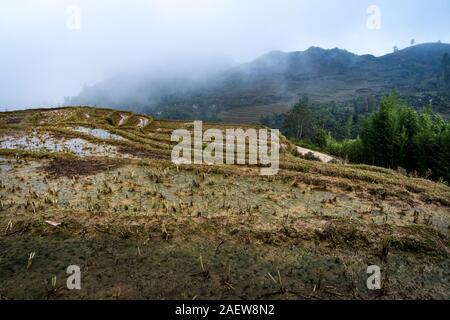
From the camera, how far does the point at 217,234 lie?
8.19m

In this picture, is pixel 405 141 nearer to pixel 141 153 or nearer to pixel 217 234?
pixel 141 153

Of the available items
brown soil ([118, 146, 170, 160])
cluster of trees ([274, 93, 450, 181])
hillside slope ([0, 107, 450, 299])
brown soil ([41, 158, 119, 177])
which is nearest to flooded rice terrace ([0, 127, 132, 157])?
brown soil ([118, 146, 170, 160])

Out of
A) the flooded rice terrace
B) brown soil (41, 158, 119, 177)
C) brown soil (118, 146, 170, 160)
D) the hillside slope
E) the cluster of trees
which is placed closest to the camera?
the hillside slope

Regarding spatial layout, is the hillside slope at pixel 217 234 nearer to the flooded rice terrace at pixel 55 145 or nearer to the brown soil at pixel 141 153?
the brown soil at pixel 141 153

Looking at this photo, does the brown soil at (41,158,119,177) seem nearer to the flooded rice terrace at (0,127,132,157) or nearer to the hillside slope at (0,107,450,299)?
the hillside slope at (0,107,450,299)

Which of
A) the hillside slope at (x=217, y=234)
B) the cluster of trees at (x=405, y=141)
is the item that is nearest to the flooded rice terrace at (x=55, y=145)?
the hillside slope at (x=217, y=234)

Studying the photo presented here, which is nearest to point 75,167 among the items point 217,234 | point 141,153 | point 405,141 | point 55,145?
point 141,153

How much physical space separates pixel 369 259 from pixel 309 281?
1883 mm

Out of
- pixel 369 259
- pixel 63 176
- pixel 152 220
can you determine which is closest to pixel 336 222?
pixel 369 259

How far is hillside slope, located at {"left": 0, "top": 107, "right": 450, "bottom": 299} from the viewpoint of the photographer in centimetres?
620

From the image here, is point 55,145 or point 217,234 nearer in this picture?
point 217,234

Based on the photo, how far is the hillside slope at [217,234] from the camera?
244 inches

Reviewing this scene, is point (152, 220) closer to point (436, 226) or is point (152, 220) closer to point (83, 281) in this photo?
point (83, 281)

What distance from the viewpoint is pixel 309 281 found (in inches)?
251
